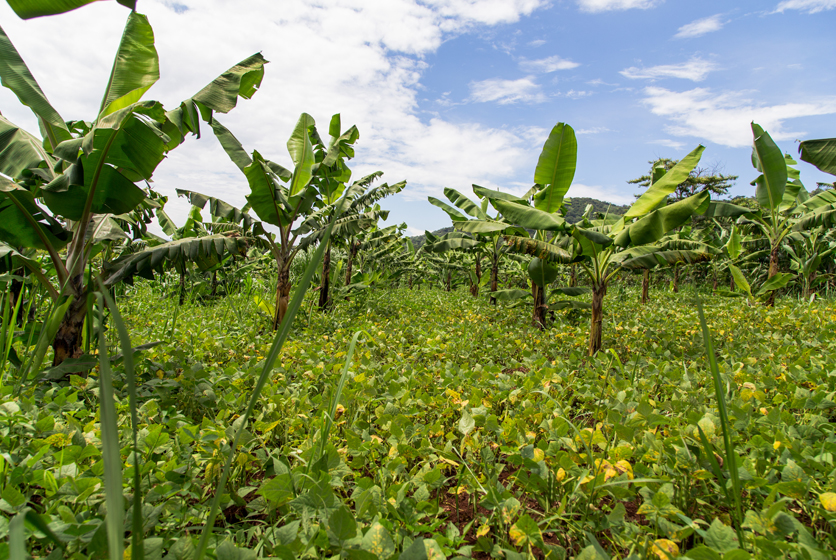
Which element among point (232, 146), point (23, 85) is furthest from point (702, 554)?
point (232, 146)

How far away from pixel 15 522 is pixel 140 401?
2.23m

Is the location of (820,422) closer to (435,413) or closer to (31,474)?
(435,413)

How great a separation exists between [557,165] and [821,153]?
242cm

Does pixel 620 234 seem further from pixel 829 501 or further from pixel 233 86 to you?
pixel 233 86

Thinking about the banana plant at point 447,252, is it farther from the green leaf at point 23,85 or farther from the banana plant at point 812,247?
the banana plant at point 812,247

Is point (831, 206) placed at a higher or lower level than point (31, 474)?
higher

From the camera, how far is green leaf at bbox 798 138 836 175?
3758 mm

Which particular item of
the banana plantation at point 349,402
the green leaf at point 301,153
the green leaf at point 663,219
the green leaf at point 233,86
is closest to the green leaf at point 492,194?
the banana plantation at point 349,402

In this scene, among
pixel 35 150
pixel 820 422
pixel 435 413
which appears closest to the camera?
pixel 820 422

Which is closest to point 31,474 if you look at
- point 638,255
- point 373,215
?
point 638,255

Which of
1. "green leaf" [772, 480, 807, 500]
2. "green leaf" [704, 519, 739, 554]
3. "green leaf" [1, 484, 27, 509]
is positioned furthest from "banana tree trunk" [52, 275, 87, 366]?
"green leaf" [772, 480, 807, 500]

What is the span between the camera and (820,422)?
1.86 m

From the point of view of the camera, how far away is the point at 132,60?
3.46 m

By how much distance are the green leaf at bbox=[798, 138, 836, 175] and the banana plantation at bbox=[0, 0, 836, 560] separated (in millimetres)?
16
